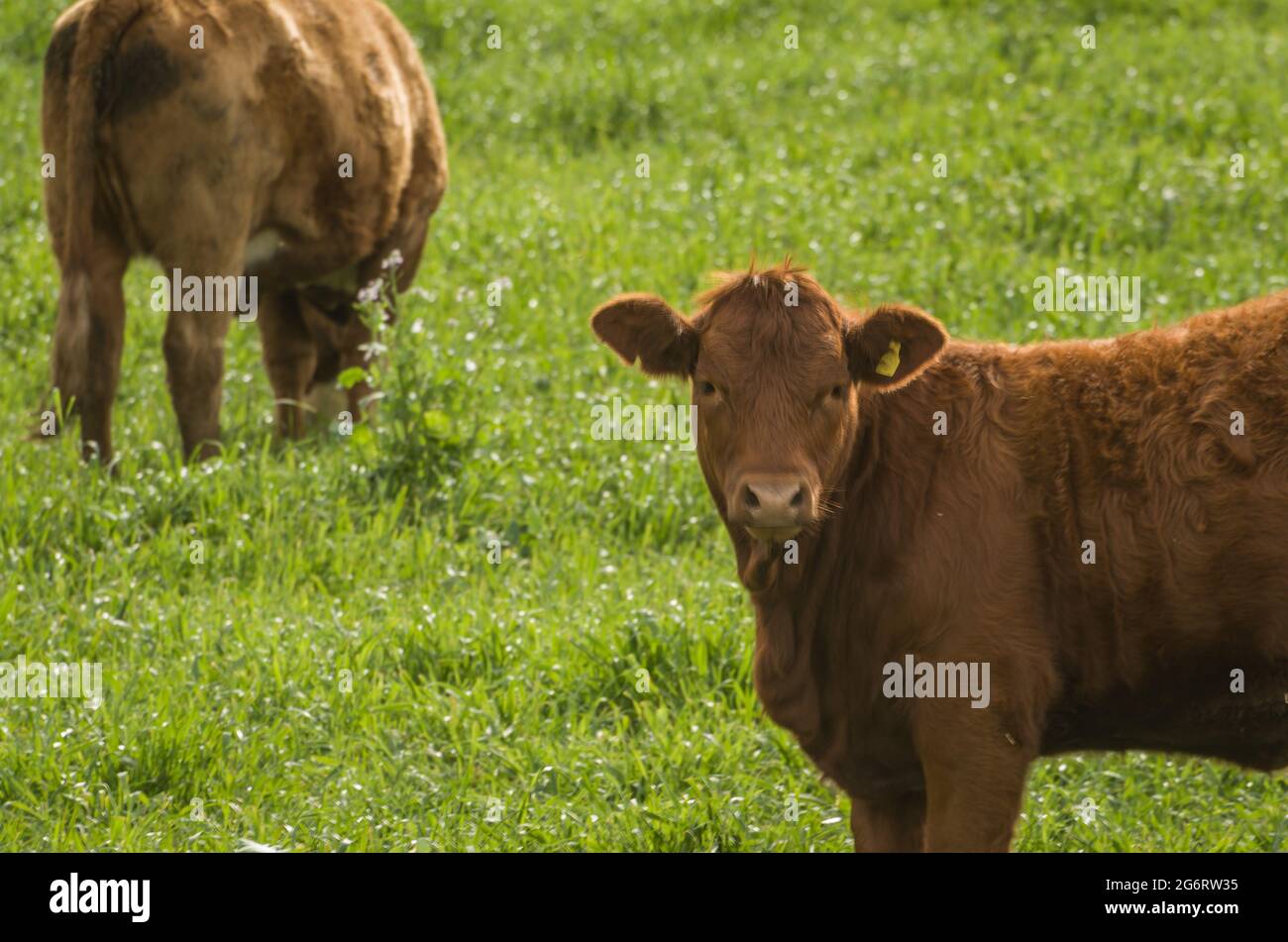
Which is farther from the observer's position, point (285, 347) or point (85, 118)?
point (285, 347)

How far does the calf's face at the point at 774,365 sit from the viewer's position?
175 inches

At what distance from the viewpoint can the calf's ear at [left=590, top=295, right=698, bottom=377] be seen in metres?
4.77

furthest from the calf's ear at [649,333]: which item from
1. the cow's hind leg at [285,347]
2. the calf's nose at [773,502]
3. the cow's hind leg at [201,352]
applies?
the cow's hind leg at [285,347]

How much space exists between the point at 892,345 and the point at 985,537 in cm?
57

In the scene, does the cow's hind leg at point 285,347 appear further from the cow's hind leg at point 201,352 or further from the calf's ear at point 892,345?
the calf's ear at point 892,345

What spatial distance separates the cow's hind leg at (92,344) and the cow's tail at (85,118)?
0.08ft

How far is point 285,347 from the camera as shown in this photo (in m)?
9.30

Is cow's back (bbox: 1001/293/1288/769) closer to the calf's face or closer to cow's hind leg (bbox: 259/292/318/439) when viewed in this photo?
the calf's face

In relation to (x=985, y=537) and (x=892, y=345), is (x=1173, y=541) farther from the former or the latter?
(x=892, y=345)

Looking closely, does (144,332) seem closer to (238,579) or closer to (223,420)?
(223,420)

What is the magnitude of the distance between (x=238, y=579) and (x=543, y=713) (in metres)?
1.56

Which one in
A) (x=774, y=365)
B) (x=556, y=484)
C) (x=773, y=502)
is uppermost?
(x=774, y=365)

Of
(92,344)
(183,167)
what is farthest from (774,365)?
(92,344)
